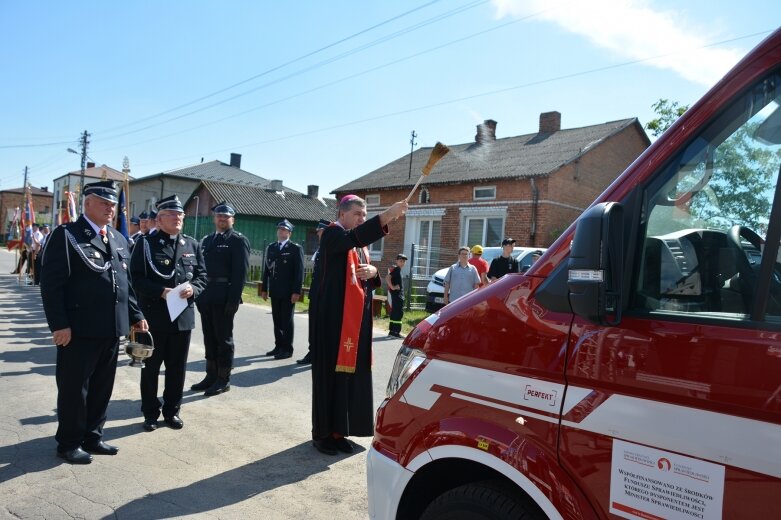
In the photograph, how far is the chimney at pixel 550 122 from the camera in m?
26.0

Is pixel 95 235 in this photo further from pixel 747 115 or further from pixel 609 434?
pixel 747 115

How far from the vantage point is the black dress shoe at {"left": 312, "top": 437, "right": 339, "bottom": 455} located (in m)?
4.71

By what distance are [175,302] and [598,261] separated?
4407mm

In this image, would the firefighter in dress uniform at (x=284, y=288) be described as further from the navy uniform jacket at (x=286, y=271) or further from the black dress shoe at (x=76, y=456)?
the black dress shoe at (x=76, y=456)

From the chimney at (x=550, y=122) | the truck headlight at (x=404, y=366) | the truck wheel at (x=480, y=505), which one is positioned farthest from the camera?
the chimney at (x=550, y=122)

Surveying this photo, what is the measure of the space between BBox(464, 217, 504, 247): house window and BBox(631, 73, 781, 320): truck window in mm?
19841

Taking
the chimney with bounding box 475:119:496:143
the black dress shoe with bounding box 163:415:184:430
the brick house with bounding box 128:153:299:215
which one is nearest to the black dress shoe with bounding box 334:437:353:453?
the black dress shoe with bounding box 163:415:184:430

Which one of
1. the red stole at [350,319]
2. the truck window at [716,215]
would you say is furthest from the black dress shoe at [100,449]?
the truck window at [716,215]

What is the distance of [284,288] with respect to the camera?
9.16 meters

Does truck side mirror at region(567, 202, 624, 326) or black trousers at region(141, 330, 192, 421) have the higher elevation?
truck side mirror at region(567, 202, 624, 326)

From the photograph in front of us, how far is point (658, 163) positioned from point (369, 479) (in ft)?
5.95

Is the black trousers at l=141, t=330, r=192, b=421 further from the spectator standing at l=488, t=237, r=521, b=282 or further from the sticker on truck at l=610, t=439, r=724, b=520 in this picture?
the spectator standing at l=488, t=237, r=521, b=282

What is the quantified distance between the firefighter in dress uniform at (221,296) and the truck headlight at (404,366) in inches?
168

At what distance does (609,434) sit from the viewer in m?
1.78
